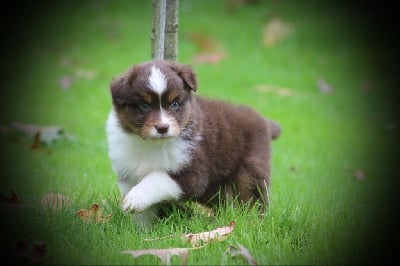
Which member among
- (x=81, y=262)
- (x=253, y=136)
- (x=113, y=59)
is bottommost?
(x=81, y=262)

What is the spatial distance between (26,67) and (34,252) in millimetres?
9834

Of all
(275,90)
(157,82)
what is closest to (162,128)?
(157,82)

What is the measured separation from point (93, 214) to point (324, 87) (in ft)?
27.7

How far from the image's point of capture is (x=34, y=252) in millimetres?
3746

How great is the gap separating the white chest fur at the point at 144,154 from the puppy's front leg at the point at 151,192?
0.10 m

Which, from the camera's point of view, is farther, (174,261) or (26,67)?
(26,67)

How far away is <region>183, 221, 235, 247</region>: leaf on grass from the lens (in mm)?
4250

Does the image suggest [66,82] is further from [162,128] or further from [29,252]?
[29,252]

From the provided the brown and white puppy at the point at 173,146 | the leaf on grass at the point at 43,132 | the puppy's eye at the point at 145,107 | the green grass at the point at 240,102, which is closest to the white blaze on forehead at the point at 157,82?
the brown and white puppy at the point at 173,146

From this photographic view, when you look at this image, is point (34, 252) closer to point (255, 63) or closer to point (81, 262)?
point (81, 262)

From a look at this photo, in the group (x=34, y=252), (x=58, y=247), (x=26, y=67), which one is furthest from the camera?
(x=26, y=67)

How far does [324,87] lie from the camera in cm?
1226

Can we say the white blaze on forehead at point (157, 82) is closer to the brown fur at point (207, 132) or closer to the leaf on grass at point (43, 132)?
the brown fur at point (207, 132)

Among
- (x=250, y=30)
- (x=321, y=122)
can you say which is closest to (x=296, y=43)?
(x=250, y=30)
